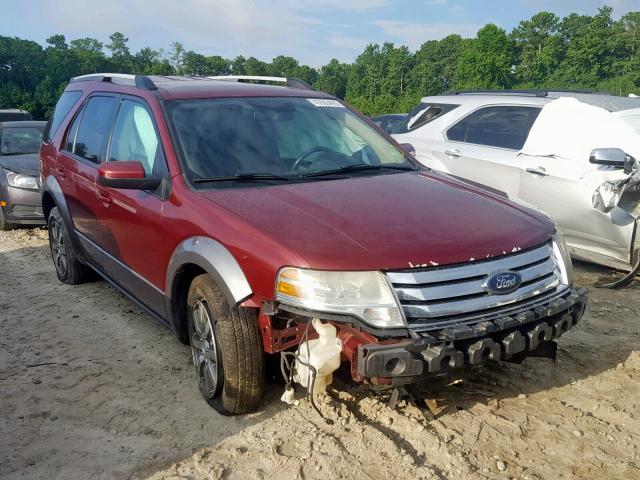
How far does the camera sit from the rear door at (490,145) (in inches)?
251

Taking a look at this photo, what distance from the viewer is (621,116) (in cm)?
592

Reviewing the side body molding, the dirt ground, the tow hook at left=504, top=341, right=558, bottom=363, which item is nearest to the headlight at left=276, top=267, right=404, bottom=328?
the side body molding

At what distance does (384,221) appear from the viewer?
3178 mm

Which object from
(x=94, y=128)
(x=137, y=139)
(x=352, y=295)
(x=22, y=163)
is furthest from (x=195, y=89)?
(x=22, y=163)

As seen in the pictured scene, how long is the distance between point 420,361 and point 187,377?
1780 millimetres

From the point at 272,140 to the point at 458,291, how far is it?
166 cm

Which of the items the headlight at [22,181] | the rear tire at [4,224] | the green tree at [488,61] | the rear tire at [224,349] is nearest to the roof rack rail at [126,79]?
the rear tire at [224,349]

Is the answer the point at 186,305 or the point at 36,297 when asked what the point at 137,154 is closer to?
the point at 186,305

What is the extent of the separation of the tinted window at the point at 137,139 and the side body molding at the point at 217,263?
60cm

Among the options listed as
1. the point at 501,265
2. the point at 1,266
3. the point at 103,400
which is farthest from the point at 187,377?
the point at 1,266

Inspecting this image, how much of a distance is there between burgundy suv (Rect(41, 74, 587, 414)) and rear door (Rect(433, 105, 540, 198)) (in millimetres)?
2163

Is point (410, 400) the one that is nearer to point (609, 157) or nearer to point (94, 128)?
point (609, 157)

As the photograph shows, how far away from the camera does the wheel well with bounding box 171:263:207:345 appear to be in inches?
142

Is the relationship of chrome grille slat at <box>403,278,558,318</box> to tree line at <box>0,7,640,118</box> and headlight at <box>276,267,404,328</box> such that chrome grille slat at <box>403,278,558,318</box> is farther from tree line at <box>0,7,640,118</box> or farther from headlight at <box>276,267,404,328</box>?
tree line at <box>0,7,640,118</box>
